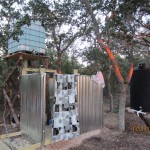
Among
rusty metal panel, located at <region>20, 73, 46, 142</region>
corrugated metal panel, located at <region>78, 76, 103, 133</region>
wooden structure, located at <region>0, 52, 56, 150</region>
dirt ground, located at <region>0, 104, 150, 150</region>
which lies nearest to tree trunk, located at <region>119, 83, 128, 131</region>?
dirt ground, located at <region>0, 104, 150, 150</region>

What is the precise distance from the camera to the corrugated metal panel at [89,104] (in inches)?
226

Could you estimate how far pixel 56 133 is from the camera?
16.9 ft

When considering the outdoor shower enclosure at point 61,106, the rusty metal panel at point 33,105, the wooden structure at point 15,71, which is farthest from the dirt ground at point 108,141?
the wooden structure at point 15,71

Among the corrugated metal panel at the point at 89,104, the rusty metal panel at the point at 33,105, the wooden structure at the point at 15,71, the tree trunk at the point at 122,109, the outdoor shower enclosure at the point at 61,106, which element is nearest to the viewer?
the rusty metal panel at the point at 33,105

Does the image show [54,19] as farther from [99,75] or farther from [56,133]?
[56,133]

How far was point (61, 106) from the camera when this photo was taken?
523 cm

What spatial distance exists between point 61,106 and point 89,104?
44.2 inches

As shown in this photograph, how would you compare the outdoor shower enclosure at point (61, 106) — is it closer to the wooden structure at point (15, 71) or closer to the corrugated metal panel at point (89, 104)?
the corrugated metal panel at point (89, 104)

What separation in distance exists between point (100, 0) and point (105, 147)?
4.23 meters

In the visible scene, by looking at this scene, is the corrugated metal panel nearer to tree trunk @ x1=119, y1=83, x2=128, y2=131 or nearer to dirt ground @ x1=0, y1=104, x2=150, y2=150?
dirt ground @ x1=0, y1=104, x2=150, y2=150

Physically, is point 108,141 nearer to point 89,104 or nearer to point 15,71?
point 89,104

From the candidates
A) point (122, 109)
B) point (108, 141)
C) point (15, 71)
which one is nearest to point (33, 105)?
point (108, 141)

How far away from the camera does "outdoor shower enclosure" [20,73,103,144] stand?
510 cm

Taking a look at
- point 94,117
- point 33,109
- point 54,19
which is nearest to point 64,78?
point 33,109
